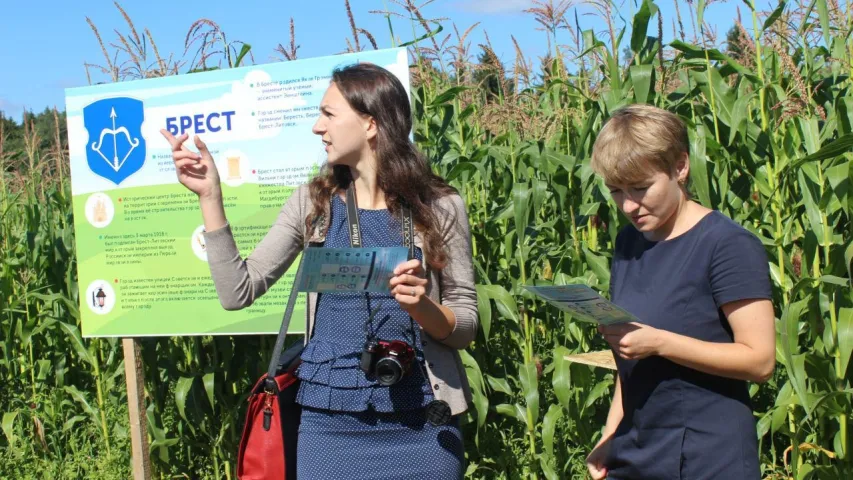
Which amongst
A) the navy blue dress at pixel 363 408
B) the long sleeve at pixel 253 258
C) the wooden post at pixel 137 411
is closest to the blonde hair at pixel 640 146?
the navy blue dress at pixel 363 408

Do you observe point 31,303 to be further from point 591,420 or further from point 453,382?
point 453,382

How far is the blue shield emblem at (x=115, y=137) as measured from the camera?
4176mm

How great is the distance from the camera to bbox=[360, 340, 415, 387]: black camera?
93.2 inches

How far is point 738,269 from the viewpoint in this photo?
2.03m

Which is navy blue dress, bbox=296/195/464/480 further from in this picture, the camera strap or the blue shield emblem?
the blue shield emblem

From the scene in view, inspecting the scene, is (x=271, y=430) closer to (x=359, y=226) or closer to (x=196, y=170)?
(x=359, y=226)

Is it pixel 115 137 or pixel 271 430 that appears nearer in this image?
pixel 271 430

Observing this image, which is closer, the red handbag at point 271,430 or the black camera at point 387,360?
the black camera at point 387,360

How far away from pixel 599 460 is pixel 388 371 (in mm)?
617

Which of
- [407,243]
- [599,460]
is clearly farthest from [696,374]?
[407,243]

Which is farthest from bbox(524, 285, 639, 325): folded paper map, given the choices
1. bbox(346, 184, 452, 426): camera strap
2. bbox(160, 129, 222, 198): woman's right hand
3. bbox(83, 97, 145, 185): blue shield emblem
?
bbox(83, 97, 145, 185): blue shield emblem

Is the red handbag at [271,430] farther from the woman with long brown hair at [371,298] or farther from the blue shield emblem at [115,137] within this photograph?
the blue shield emblem at [115,137]

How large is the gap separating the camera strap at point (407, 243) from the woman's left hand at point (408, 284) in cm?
24

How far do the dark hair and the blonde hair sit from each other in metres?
0.56
